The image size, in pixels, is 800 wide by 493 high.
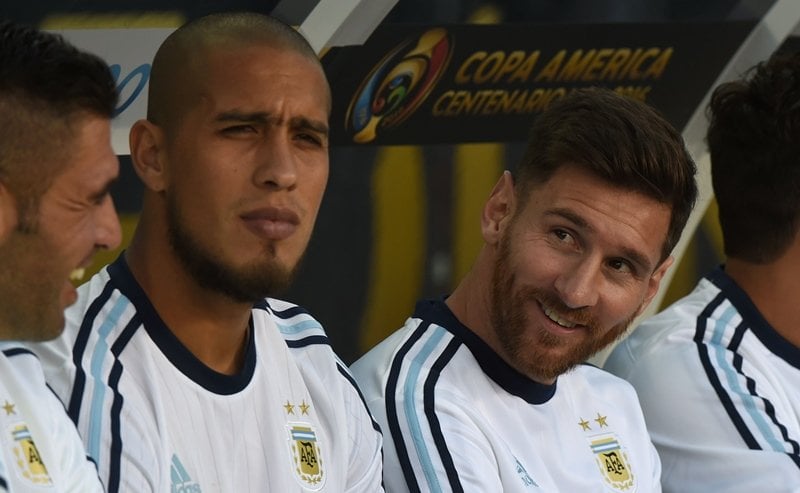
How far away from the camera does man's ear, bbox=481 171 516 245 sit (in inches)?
103

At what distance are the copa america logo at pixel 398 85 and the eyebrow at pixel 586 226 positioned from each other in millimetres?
A: 722

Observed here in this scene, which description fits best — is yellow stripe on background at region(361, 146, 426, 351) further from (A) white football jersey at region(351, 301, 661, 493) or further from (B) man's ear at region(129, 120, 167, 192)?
(B) man's ear at region(129, 120, 167, 192)

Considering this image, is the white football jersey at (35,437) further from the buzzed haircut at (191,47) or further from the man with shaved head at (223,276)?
the buzzed haircut at (191,47)

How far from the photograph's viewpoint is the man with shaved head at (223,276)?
7.12 feet

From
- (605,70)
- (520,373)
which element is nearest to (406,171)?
(605,70)

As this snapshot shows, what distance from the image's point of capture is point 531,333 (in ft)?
8.23

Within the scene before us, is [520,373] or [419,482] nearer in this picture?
[419,482]

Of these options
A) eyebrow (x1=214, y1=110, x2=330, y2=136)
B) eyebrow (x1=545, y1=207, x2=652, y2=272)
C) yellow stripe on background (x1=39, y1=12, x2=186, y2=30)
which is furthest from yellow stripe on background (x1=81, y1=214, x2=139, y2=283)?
eyebrow (x1=545, y1=207, x2=652, y2=272)

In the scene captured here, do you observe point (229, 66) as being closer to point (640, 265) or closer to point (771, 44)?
point (640, 265)

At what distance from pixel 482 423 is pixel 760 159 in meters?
0.92

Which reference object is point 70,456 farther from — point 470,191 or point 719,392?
point 470,191

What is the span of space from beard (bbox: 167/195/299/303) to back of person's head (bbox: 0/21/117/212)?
0.37 m

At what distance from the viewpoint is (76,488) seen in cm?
192

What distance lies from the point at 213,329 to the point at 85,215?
0.42m
